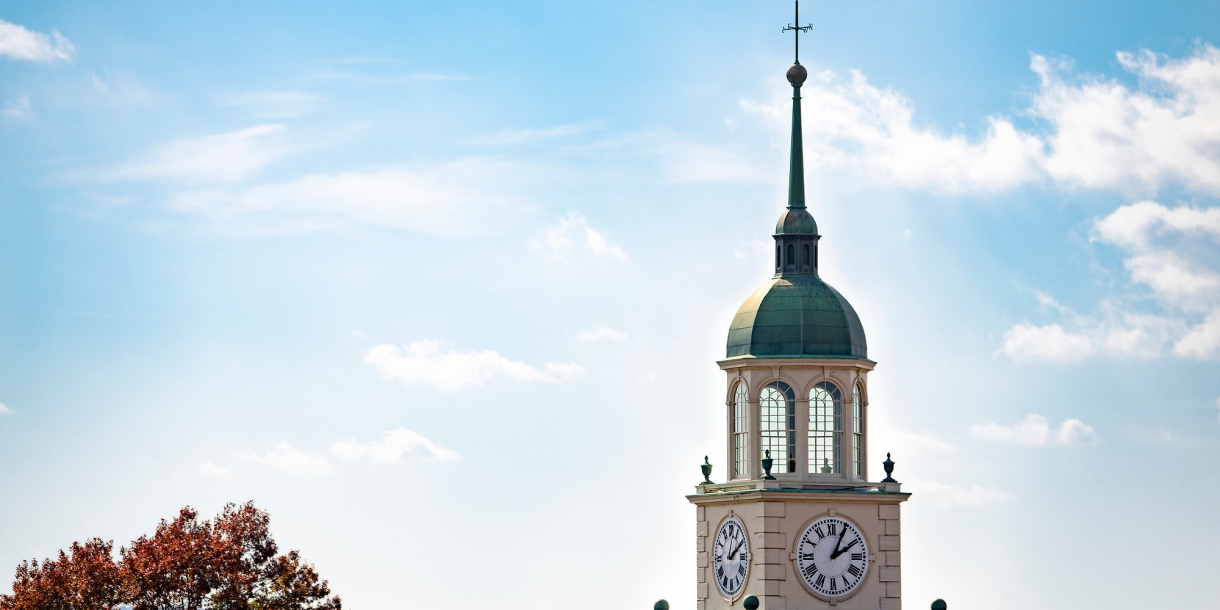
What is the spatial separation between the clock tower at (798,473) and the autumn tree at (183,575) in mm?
13422

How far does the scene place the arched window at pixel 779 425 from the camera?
327 ft

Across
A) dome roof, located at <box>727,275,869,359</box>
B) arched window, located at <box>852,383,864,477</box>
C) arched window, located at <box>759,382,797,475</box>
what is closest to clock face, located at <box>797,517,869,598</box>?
arched window, located at <box>852,383,864,477</box>

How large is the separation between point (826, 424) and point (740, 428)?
2.93 meters

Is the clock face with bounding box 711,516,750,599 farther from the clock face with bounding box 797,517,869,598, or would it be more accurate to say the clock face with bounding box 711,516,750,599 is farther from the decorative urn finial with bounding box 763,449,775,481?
the decorative urn finial with bounding box 763,449,775,481

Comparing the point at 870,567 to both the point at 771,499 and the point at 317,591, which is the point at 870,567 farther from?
the point at 317,591

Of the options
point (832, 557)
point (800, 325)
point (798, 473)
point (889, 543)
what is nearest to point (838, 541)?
point (832, 557)

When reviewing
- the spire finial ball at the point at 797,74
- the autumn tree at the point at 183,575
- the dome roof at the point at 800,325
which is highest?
the spire finial ball at the point at 797,74

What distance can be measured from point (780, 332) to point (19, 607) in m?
26.5

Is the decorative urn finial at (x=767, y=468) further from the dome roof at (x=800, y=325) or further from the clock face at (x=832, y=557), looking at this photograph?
the dome roof at (x=800, y=325)

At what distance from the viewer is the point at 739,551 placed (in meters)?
99.9

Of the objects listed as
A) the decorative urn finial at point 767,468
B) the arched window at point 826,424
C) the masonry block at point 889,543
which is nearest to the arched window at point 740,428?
the decorative urn finial at point 767,468

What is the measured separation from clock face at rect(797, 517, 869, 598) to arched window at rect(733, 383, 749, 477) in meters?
3.29

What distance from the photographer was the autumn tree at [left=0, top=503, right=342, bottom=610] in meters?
97.3

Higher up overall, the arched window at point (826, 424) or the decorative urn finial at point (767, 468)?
the arched window at point (826, 424)
